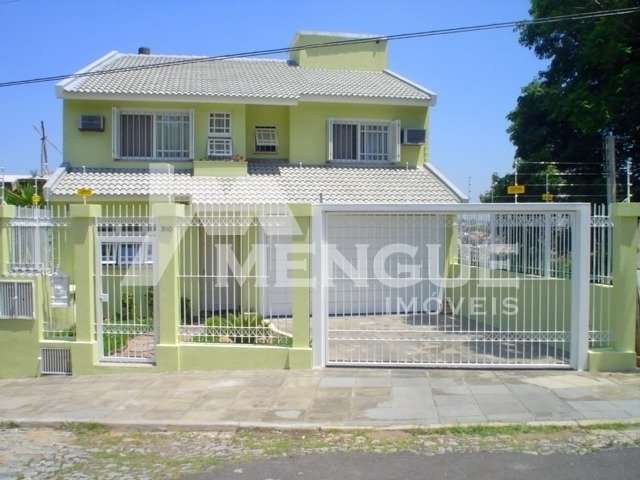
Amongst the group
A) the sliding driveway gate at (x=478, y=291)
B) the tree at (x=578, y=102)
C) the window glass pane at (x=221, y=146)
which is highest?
the tree at (x=578, y=102)

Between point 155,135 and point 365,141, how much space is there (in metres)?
5.92

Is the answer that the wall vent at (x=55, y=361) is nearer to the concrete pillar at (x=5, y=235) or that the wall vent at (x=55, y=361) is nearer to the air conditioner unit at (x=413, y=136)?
the concrete pillar at (x=5, y=235)

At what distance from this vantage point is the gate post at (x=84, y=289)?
910cm

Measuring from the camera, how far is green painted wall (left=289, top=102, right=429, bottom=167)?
17.1 m

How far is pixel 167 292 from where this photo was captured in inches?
356

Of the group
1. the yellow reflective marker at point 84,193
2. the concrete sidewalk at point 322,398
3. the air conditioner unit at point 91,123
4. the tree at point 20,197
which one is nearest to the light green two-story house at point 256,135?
the air conditioner unit at point 91,123

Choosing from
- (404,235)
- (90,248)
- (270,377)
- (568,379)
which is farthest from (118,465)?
(404,235)

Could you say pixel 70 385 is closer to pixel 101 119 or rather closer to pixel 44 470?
pixel 44 470

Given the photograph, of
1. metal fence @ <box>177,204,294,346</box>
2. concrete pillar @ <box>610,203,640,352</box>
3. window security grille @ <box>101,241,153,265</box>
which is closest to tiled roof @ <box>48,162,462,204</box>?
metal fence @ <box>177,204,294,346</box>

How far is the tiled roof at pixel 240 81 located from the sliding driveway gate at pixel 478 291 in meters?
6.34

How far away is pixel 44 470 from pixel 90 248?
4.13m

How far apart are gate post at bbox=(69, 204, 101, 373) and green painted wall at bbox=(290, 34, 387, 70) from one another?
1213 cm

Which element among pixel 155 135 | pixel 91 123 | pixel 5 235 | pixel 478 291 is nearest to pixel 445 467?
pixel 478 291

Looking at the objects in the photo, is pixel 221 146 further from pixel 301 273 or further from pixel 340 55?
pixel 301 273
